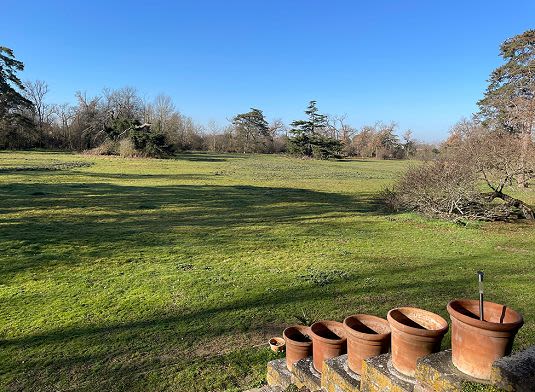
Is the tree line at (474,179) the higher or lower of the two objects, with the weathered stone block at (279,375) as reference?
higher

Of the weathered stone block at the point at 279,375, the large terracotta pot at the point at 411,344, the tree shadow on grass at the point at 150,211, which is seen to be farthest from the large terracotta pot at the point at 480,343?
the tree shadow on grass at the point at 150,211

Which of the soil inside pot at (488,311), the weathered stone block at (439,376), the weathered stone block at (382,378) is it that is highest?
the soil inside pot at (488,311)

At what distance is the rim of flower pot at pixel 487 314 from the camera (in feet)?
5.21

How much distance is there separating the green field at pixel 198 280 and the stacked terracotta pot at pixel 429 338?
117 centimetres

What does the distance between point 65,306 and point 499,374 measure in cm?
444

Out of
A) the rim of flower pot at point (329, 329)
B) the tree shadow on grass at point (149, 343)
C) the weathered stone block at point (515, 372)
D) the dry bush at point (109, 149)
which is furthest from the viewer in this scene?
the dry bush at point (109, 149)

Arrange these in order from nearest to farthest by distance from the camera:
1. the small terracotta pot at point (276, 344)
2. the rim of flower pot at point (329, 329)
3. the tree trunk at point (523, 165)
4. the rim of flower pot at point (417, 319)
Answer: the rim of flower pot at point (417, 319) → the rim of flower pot at point (329, 329) → the small terracotta pot at point (276, 344) → the tree trunk at point (523, 165)

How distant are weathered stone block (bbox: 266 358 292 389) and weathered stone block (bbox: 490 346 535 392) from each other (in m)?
1.59

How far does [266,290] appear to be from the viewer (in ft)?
16.6

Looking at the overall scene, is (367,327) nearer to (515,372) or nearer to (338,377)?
(338,377)

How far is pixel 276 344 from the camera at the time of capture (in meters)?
3.54

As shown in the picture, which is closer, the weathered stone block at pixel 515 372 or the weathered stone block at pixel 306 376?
the weathered stone block at pixel 515 372

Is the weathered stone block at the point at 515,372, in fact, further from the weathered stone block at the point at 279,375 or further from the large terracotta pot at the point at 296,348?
the weathered stone block at the point at 279,375

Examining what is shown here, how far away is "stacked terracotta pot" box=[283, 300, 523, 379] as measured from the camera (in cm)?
159
